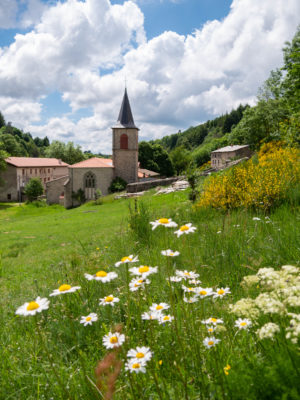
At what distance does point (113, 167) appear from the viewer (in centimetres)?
4453

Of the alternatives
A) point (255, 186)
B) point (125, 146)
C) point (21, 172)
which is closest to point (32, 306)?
point (255, 186)

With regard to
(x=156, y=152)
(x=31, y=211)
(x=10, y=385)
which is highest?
(x=156, y=152)

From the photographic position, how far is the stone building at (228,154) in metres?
25.6

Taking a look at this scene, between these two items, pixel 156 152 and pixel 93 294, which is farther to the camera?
pixel 156 152

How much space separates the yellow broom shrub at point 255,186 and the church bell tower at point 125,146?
35614mm

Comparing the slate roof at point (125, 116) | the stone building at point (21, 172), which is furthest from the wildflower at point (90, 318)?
the stone building at point (21, 172)

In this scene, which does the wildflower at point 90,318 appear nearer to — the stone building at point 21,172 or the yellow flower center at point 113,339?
the yellow flower center at point 113,339

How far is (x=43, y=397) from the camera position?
1895mm

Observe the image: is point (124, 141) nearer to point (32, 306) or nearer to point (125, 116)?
point (125, 116)

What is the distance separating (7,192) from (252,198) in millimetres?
63255

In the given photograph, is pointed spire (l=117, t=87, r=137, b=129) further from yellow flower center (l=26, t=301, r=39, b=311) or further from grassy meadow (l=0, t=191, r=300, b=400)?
yellow flower center (l=26, t=301, r=39, b=311)

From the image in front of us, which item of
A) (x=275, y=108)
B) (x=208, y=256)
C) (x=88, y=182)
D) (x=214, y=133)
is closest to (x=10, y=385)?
(x=208, y=256)

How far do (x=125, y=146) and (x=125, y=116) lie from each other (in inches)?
192

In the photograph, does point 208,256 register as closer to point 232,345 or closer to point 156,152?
point 232,345
